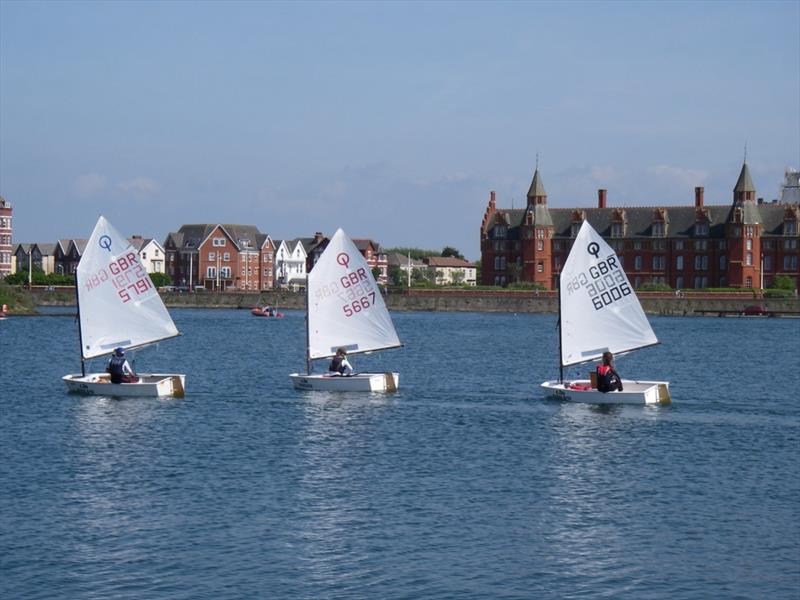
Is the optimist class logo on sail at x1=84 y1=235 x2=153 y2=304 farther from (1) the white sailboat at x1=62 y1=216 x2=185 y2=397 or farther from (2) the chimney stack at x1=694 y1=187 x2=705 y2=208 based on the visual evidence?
(2) the chimney stack at x1=694 y1=187 x2=705 y2=208

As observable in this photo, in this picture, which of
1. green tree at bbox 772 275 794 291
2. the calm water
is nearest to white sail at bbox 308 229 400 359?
the calm water

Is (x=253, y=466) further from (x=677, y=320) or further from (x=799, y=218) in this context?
(x=799, y=218)

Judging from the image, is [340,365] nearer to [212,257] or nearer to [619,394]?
[619,394]

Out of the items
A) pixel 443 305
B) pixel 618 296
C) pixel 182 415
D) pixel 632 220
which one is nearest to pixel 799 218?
pixel 632 220

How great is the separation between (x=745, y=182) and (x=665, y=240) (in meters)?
12.4

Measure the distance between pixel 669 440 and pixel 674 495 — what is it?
27.9 feet

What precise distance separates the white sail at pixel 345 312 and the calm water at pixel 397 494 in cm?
257

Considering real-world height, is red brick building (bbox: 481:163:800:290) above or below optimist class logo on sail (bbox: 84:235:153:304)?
above

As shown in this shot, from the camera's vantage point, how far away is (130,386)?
1813 inches

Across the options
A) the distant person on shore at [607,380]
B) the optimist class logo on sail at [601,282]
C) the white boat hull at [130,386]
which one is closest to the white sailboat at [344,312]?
the white boat hull at [130,386]

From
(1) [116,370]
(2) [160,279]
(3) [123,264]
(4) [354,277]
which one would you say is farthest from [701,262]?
(1) [116,370]

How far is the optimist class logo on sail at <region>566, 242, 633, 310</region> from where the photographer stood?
4812cm

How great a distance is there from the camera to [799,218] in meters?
158

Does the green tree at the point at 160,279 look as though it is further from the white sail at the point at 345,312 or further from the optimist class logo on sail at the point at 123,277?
the white sail at the point at 345,312
